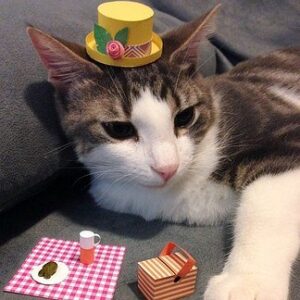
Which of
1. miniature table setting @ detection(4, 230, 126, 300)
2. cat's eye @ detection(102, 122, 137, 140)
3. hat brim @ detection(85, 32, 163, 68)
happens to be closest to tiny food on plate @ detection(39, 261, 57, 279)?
miniature table setting @ detection(4, 230, 126, 300)

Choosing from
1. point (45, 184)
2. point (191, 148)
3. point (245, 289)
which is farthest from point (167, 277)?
point (45, 184)

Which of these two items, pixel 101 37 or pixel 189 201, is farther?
pixel 189 201

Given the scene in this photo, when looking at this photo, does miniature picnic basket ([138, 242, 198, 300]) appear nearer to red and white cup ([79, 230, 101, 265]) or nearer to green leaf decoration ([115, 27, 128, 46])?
red and white cup ([79, 230, 101, 265])

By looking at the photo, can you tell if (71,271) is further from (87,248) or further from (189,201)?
(189,201)

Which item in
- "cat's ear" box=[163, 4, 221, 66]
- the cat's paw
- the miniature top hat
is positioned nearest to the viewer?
the cat's paw

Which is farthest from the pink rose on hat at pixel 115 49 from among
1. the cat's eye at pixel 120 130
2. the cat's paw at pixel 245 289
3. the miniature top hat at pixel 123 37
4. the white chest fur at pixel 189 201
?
the cat's paw at pixel 245 289

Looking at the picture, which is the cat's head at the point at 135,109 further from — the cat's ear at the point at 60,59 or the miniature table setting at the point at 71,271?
the miniature table setting at the point at 71,271

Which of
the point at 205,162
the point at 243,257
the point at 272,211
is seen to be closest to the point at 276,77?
the point at 205,162
